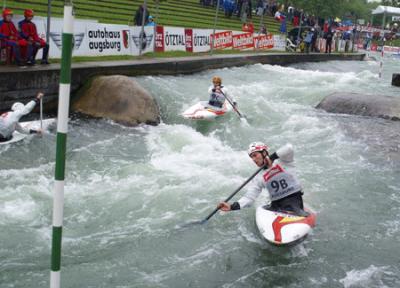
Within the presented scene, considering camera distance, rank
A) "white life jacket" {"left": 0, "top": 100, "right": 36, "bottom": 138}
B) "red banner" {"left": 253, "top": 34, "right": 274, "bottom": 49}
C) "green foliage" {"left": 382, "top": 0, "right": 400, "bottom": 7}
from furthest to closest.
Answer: "green foliage" {"left": 382, "top": 0, "right": 400, "bottom": 7}, "red banner" {"left": 253, "top": 34, "right": 274, "bottom": 49}, "white life jacket" {"left": 0, "top": 100, "right": 36, "bottom": 138}

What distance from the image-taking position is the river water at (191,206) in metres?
6.33

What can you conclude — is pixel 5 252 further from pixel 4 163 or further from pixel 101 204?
pixel 4 163

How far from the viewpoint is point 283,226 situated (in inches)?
267

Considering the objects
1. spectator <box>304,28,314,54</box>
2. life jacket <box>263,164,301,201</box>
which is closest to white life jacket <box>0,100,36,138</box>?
life jacket <box>263,164,301,201</box>

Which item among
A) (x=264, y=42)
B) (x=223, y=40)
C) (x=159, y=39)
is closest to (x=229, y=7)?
(x=264, y=42)

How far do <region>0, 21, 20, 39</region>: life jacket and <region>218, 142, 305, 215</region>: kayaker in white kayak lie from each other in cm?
786

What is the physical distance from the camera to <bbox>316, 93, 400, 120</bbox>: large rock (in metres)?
14.5

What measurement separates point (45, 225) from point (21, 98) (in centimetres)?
570

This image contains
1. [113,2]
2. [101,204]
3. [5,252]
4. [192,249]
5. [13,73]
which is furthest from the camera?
[113,2]

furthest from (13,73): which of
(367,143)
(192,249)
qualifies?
(367,143)

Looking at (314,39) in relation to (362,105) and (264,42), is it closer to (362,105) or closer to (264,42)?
(264,42)

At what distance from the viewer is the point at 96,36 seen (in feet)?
52.1

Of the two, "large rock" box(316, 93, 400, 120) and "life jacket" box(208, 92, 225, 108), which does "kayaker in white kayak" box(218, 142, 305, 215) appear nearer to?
"life jacket" box(208, 92, 225, 108)

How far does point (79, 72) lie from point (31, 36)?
1.42 m
